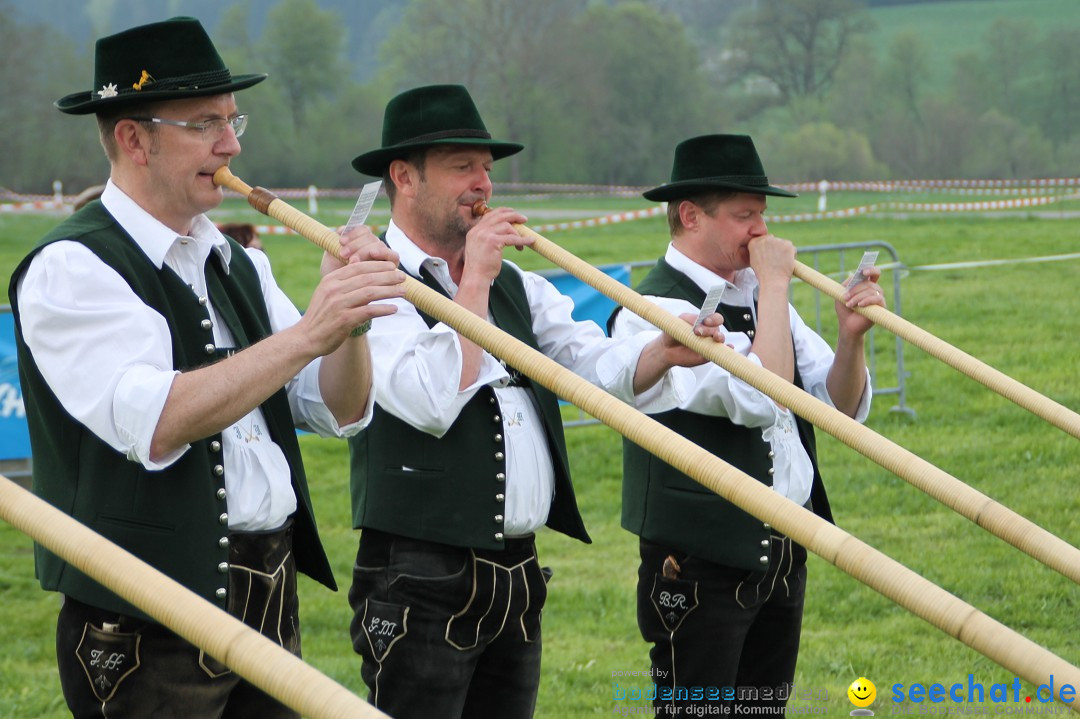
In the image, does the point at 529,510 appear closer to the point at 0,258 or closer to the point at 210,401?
the point at 210,401

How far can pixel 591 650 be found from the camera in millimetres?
6754

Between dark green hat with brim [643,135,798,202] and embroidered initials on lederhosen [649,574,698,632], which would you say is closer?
embroidered initials on lederhosen [649,574,698,632]

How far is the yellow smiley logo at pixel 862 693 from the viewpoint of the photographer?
5922mm

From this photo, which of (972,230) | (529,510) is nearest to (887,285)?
(972,230)

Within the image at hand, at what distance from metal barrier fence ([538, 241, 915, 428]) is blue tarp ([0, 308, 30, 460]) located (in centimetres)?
350

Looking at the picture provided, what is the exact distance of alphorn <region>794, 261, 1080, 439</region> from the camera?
3.90 metres

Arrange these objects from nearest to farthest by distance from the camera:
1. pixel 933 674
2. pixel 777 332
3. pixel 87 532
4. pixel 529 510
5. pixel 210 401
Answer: pixel 87 532
pixel 210 401
pixel 529 510
pixel 777 332
pixel 933 674

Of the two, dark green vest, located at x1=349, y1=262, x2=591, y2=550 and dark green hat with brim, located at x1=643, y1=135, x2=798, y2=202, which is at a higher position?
dark green hat with brim, located at x1=643, y1=135, x2=798, y2=202

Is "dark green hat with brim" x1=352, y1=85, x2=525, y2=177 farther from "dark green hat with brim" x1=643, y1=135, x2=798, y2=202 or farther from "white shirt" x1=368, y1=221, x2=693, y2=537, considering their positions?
"dark green hat with brim" x1=643, y1=135, x2=798, y2=202

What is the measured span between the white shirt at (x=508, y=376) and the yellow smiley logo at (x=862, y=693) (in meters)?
2.42

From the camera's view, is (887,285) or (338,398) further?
(887,285)

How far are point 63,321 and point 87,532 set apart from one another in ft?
2.25

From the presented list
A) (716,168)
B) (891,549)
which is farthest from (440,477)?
(891,549)

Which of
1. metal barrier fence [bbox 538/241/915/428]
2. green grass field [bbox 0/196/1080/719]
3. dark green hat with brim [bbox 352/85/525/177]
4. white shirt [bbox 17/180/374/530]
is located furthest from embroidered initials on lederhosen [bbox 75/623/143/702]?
metal barrier fence [bbox 538/241/915/428]
